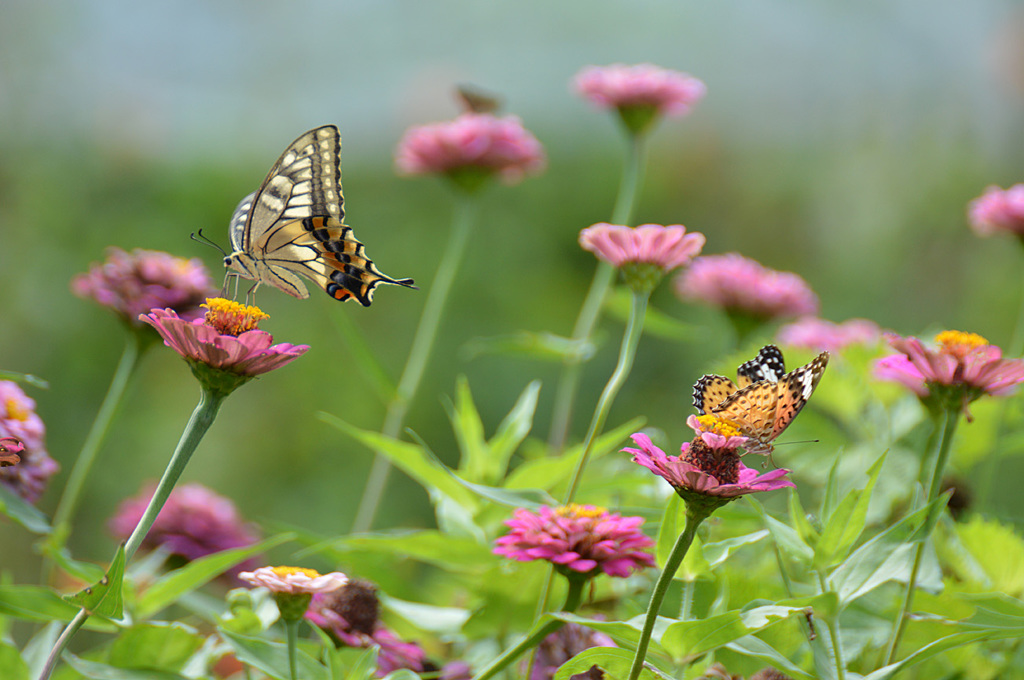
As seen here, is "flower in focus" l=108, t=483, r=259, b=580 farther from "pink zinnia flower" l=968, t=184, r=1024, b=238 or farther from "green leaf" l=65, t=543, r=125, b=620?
"pink zinnia flower" l=968, t=184, r=1024, b=238

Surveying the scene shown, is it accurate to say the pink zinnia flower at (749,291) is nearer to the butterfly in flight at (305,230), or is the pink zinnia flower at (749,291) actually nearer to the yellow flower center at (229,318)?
the butterfly in flight at (305,230)

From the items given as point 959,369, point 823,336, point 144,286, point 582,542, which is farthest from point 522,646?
point 823,336

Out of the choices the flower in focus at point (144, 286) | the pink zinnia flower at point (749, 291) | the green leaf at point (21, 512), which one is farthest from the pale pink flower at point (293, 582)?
the pink zinnia flower at point (749, 291)

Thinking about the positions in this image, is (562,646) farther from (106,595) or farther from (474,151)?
(474,151)

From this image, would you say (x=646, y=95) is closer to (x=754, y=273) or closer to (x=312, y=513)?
(x=754, y=273)

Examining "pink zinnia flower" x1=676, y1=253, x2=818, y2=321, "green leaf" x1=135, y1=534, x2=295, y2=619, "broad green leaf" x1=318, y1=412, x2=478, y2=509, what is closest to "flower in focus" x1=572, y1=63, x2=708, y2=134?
"pink zinnia flower" x1=676, y1=253, x2=818, y2=321

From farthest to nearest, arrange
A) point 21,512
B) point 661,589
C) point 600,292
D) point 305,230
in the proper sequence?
1. point 600,292
2. point 305,230
3. point 21,512
4. point 661,589

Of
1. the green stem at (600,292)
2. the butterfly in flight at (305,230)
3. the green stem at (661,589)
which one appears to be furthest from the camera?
the green stem at (600,292)
